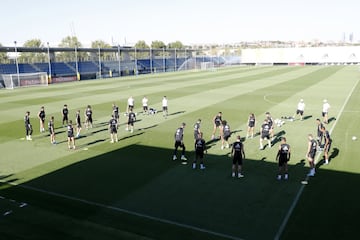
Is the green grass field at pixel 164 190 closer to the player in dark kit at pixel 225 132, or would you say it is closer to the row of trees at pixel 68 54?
the player in dark kit at pixel 225 132

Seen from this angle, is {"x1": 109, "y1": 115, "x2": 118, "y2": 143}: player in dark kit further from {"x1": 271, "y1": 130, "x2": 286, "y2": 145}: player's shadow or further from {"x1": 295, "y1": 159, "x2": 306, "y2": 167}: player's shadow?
{"x1": 295, "y1": 159, "x2": 306, "y2": 167}: player's shadow

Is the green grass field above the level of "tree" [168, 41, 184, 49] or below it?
below

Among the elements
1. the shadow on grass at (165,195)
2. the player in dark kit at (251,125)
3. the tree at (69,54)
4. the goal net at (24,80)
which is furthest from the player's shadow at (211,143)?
the tree at (69,54)

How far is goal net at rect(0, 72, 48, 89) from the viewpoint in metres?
61.5

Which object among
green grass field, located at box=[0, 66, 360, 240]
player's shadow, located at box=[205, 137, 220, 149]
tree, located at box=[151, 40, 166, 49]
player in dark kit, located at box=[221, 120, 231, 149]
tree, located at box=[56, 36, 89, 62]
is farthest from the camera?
tree, located at box=[151, 40, 166, 49]

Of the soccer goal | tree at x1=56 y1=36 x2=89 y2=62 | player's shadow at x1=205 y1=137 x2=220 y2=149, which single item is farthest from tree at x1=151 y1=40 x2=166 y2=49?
player's shadow at x1=205 y1=137 x2=220 y2=149

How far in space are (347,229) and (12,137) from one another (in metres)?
22.7

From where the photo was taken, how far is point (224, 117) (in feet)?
102

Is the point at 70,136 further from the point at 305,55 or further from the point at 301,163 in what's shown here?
the point at 305,55

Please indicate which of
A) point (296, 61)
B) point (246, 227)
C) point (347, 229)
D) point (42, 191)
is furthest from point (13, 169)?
point (296, 61)

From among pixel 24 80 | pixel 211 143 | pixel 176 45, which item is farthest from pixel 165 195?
pixel 176 45

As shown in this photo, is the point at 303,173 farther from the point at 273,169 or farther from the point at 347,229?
the point at 347,229

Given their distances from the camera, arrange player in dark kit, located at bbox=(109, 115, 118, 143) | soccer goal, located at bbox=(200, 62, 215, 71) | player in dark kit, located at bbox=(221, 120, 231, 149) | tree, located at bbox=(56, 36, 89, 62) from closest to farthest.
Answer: player in dark kit, located at bbox=(221, 120, 231, 149) < player in dark kit, located at bbox=(109, 115, 118, 143) < tree, located at bbox=(56, 36, 89, 62) < soccer goal, located at bbox=(200, 62, 215, 71)

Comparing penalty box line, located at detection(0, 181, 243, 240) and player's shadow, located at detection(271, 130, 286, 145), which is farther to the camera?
player's shadow, located at detection(271, 130, 286, 145)
